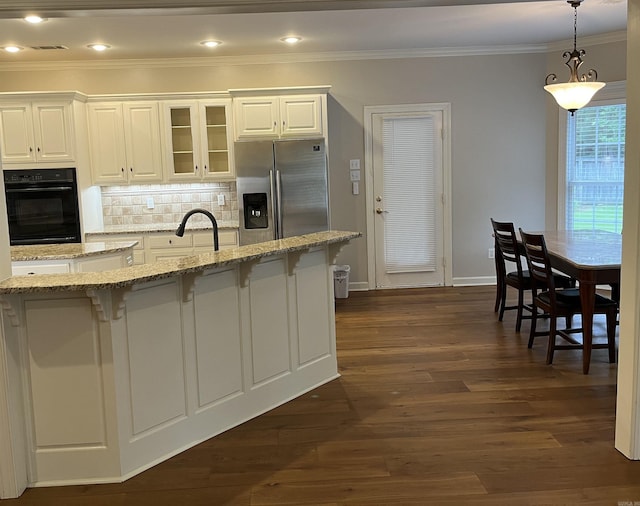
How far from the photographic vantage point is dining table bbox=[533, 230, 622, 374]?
3.93m

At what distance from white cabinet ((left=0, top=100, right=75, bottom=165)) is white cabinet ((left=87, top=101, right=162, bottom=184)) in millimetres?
339

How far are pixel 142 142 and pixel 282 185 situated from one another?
5.01ft

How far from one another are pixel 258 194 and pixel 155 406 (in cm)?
354

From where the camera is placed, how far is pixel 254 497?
2688 mm

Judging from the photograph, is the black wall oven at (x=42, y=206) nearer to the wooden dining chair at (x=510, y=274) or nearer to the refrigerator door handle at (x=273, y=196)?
the refrigerator door handle at (x=273, y=196)

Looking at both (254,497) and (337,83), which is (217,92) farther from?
(254,497)

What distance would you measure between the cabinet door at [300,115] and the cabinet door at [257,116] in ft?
0.23

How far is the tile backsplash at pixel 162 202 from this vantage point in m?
6.77

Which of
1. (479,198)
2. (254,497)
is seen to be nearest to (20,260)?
(254,497)

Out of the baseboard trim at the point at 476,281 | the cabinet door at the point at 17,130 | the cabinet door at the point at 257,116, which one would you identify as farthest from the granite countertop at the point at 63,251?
the baseboard trim at the point at 476,281

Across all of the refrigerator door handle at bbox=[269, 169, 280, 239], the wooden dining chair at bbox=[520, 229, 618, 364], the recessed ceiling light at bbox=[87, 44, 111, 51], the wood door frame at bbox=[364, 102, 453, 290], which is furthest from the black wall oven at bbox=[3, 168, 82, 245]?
the wooden dining chair at bbox=[520, 229, 618, 364]

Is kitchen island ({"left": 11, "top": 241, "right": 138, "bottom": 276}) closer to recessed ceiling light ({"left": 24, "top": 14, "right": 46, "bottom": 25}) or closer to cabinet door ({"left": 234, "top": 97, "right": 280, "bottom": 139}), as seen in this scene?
recessed ceiling light ({"left": 24, "top": 14, "right": 46, "bottom": 25})

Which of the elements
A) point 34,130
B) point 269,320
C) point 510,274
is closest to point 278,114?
point 34,130

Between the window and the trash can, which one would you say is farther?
the trash can
